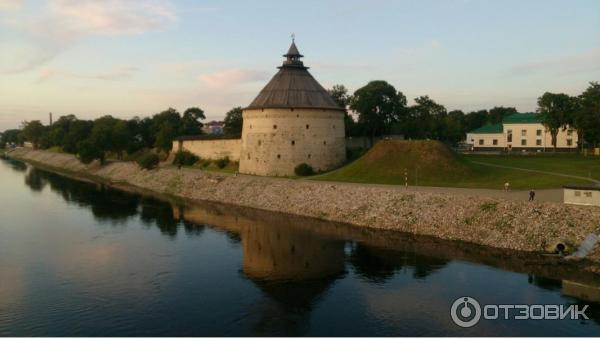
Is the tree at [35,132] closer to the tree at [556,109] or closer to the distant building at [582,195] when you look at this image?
the tree at [556,109]

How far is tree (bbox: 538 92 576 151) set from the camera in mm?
57053

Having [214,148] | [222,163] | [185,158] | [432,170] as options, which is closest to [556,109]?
[432,170]

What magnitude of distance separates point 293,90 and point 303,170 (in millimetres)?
9239

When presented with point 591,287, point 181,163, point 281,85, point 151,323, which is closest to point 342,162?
point 281,85

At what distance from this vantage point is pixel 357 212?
3450 centimetres

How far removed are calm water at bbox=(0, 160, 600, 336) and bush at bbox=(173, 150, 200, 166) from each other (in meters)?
31.1

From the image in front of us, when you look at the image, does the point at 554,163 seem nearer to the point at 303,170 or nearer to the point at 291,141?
the point at 303,170

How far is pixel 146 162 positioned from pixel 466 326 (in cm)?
5459

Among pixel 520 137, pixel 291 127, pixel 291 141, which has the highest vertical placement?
pixel 291 127

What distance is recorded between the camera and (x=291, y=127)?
5116 centimetres

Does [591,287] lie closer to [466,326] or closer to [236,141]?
[466,326]

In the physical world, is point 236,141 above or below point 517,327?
above

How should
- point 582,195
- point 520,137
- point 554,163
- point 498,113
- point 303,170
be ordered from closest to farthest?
1. point 582,195
2. point 554,163
3. point 303,170
4. point 520,137
5. point 498,113

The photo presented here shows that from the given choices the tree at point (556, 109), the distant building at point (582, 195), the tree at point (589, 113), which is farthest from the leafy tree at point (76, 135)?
the distant building at point (582, 195)
